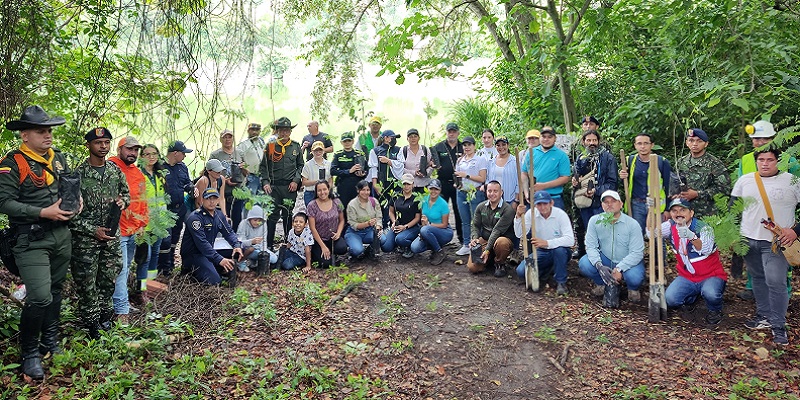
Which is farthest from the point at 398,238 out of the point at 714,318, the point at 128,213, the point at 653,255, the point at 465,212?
the point at 714,318

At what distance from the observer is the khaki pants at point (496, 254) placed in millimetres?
7258

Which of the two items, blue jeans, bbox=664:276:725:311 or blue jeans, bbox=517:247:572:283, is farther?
blue jeans, bbox=517:247:572:283

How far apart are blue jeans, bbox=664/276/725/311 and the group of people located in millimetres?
14

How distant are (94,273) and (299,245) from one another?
3.18m

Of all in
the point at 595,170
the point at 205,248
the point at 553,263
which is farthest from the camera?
the point at 595,170

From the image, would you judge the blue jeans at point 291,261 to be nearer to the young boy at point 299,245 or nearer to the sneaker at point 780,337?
the young boy at point 299,245

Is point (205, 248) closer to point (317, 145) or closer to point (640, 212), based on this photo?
point (317, 145)

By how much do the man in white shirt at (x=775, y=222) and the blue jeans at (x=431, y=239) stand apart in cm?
379

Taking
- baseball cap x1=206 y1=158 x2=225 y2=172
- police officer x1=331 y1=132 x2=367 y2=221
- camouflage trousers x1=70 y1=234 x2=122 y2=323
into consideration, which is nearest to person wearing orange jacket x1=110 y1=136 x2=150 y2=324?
camouflage trousers x1=70 y1=234 x2=122 y2=323

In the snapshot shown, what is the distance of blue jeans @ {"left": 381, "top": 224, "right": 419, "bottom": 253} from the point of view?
8242 mm

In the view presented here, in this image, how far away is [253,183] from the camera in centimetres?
823

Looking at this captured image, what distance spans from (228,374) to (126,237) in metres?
1.95

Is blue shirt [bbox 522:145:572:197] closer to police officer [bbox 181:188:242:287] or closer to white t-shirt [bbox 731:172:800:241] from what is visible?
white t-shirt [bbox 731:172:800:241]

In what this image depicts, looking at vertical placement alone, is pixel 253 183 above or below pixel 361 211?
above
